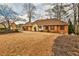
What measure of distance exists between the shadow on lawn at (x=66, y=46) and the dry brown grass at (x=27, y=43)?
0.06 meters

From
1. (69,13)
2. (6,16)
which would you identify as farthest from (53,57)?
(6,16)

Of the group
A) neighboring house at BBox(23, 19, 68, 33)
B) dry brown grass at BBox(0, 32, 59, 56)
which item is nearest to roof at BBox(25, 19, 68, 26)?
neighboring house at BBox(23, 19, 68, 33)

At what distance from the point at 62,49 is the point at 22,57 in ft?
1.29

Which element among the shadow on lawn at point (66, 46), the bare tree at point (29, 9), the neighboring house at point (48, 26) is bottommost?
the shadow on lawn at point (66, 46)

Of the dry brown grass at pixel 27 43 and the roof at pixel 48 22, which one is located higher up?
the roof at pixel 48 22

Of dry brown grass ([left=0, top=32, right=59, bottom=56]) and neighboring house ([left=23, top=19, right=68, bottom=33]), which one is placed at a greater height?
neighboring house ([left=23, top=19, right=68, bottom=33])

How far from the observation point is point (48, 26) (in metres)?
2.13

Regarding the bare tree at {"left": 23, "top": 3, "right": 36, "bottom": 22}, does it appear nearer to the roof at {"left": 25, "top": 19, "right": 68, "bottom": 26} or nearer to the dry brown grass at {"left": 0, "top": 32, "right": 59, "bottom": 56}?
the roof at {"left": 25, "top": 19, "right": 68, "bottom": 26}

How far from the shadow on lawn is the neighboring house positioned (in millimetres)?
95

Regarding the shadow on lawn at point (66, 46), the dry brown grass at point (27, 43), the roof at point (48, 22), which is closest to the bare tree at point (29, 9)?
the roof at point (48, 22)

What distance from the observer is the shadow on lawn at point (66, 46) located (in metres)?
2.02

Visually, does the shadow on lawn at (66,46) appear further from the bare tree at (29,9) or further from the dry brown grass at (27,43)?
the bare tree at (29,9)

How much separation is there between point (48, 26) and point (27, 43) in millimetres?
274

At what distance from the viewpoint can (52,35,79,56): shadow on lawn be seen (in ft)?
6.63
